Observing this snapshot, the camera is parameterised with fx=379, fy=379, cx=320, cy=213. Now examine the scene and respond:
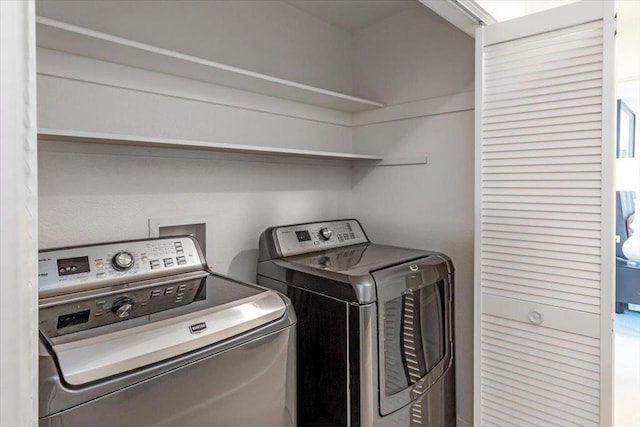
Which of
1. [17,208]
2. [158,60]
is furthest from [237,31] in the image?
[17,208]

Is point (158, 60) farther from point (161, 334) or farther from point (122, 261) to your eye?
point (161, 334)

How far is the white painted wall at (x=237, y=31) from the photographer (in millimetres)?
1522

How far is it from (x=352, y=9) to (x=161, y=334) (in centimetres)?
208

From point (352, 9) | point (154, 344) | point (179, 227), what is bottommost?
point (154, 344)

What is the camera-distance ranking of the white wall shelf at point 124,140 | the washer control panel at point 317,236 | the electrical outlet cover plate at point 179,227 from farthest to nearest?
the washer control panel at point 317,236 → the electrical outlet cover plate at point 179,227 → the white wall shelf at point 124,140

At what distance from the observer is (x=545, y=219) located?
4.87ft

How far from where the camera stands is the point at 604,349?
1.38 meters

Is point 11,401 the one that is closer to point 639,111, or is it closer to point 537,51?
point 537,51

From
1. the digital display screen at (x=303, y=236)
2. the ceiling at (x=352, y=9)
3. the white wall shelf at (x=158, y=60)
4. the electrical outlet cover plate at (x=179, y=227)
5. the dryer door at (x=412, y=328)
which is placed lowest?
the dryer door at (x=412, y=328)

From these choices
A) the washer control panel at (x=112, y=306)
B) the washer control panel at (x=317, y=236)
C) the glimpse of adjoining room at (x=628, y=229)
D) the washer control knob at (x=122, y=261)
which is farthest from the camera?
the glimpse of adjoining room at (x=628, y=229)

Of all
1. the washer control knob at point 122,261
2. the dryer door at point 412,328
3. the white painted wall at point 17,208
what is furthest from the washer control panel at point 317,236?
the white painted wall at point 17,208

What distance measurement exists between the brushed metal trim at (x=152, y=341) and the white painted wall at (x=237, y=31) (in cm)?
123

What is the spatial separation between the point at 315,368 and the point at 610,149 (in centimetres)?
136

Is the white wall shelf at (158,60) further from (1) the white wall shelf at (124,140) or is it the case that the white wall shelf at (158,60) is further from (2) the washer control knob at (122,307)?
(2) the washer control knob at (122,307)
